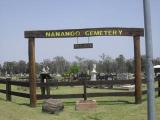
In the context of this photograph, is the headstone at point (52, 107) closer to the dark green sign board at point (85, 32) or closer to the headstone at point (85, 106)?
the headstone at point (85, 106)

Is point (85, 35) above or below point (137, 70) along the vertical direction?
above

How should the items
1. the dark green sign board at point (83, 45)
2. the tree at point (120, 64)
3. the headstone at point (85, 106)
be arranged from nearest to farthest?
the headstone at point (85, 106), the dark green sign board at point (83, 45), the tree at point (120, 64)

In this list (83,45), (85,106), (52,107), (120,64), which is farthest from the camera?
(120,64)

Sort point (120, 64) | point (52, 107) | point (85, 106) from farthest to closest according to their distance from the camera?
point (120, 64), point (85, 106), point (52, 107)

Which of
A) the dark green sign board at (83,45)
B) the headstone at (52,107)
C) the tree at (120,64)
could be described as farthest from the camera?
the tree at (120,64)

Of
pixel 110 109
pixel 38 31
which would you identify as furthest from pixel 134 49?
pixel 38 31

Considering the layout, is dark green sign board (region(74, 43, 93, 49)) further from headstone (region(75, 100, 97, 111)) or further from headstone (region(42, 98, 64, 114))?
headstone (region(42, 98, 64, 114))

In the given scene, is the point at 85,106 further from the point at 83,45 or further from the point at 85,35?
the point at 85,35

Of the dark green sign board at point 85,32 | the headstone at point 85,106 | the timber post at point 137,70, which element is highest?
the dark green sign board at point 85,32

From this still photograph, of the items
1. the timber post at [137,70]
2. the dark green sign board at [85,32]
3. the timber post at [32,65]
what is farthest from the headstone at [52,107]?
the timber post at [137,70]

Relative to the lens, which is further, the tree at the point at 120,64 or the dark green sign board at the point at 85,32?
the tree at the point at 120,64

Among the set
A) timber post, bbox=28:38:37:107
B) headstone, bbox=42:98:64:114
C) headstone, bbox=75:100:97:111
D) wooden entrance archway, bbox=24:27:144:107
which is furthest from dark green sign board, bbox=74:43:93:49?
headstone, bbox=42:98:64:114

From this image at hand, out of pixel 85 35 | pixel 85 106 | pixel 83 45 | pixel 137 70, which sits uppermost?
pixel 85 35

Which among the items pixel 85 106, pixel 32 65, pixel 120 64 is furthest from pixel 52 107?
pixel 120 64
